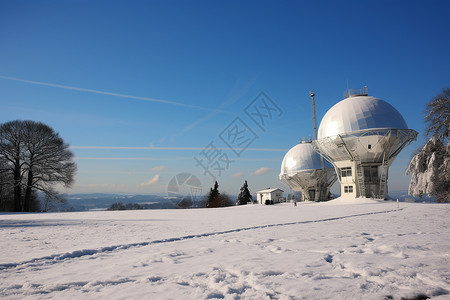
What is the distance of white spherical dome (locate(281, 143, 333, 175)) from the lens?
168 ft

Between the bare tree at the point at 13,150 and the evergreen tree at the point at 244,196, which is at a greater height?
the bare tree at the point at 13,150

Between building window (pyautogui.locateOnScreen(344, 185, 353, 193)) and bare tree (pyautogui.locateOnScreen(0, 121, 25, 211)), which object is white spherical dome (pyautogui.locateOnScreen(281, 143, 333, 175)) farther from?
bare tree (pyautogui.locateOnScreen(0, 121, 25, 211))

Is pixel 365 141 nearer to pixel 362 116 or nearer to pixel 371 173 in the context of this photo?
pixel 362 116

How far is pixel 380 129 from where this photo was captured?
33.5m

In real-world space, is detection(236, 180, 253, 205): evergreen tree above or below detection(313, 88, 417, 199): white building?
below

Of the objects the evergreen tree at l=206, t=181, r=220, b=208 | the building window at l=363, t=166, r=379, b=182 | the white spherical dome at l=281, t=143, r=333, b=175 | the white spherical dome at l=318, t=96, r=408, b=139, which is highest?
the white spherical dome at l=318, t=96, r=408, b=139

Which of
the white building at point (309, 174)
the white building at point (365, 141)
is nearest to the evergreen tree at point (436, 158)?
the white building at point (365, 141)

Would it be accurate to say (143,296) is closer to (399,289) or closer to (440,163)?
(399,289)

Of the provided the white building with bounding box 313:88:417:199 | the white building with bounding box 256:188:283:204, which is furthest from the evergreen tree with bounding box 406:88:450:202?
the white building with bounding box 256:188:283:204

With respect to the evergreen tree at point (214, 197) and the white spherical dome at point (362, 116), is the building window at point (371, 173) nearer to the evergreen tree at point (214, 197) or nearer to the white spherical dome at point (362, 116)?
the white spherical dome at point (362, 116)

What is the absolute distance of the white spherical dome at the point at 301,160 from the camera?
168 feet

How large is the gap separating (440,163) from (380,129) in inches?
290

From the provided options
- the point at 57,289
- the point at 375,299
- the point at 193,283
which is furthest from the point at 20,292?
the point at 375,299

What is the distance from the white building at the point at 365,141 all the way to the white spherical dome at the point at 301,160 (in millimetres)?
12908
